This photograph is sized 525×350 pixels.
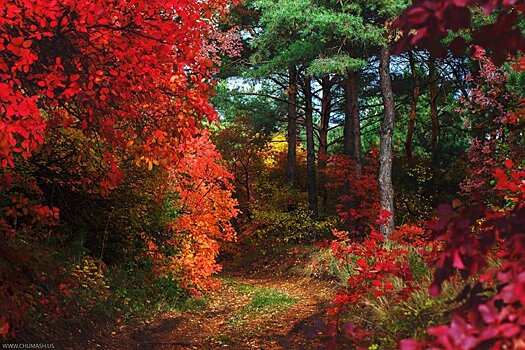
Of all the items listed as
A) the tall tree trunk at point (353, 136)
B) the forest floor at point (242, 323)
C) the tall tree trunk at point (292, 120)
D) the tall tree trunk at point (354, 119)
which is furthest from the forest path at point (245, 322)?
the tall tree trunk at point (292, 120)

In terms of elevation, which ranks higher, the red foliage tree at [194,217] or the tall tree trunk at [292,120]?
the tall tree trunk at [292,120]

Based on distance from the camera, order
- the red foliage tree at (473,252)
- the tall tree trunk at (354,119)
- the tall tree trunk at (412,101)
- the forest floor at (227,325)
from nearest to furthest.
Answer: the red foliage tree at (473,252), the forest floor at (227,325), the tall tree trunk at (354,119), the tall tree trunk at (412,101)

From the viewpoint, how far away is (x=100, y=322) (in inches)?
260

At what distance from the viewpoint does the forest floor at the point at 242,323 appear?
638cm

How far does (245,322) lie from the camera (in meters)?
7.82

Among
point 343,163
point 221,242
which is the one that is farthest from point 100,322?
point 221,242

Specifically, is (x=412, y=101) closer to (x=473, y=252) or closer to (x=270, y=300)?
(x=270, y=300)

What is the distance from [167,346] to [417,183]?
42.3ft

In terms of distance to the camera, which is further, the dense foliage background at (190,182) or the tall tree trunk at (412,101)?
the tall tree trunk at (412,101)

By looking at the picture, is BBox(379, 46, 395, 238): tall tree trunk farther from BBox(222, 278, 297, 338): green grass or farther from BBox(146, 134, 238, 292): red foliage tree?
BBox(146, 134, 238, 292): red foliage tree

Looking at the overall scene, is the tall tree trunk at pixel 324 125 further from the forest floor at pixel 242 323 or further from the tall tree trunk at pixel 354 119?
the forest floor at pixel 242 323

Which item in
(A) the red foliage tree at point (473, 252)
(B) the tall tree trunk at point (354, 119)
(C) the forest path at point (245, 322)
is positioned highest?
(B) the tall tree trunk at point (354, 119)

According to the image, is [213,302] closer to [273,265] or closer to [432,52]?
[273,265]

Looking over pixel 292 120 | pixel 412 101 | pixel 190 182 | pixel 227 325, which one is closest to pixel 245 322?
pixel 227 325
